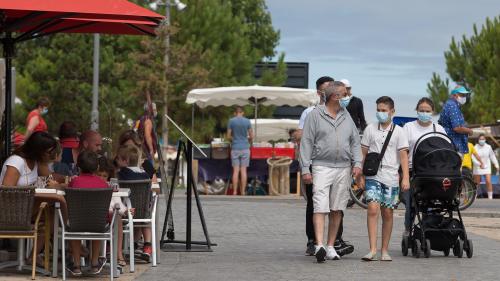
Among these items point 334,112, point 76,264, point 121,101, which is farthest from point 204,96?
point 121,101

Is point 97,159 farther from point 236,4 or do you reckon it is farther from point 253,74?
point 236,4

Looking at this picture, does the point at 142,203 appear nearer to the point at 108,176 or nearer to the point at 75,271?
the point at 108,176

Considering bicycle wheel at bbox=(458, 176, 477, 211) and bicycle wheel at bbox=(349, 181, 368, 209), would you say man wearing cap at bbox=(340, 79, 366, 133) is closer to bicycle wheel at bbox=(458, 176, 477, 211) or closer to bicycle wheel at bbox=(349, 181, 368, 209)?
bicycle wheel at bbox=(349, 181, 368, 209)

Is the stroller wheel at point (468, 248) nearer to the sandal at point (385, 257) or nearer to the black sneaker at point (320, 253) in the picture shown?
the sandal at point (385, 257)

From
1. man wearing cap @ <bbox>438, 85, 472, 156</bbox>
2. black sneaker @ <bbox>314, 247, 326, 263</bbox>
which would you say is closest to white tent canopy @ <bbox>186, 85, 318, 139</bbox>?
man wearing cap @ <bbox>438, 85, 472, 156</bbox>

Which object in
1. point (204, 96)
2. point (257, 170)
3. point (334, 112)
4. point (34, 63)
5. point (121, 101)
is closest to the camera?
point (334, 112)

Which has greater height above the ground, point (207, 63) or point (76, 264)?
point (207, 63)

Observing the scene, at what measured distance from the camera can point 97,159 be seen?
1245 cm

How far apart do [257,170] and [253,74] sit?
36212 millimetres

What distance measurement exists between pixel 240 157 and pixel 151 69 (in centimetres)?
2438

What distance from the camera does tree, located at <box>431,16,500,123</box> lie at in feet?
207

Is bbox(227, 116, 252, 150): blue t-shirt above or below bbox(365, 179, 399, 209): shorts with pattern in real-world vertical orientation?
above

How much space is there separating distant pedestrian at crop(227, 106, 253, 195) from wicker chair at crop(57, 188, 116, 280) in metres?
16.7

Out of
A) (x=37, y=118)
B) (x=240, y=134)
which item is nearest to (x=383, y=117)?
(x=37, y=118)
